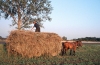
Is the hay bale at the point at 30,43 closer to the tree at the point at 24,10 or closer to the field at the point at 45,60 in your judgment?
the field at the point at 45,60

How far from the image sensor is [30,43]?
15.8 meters

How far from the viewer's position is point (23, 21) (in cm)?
3422

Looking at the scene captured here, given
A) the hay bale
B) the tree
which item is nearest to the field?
the hay bale

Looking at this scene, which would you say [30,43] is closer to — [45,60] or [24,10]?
[45,60]

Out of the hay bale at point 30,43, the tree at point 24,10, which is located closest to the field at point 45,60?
the hay bale at point 30,43

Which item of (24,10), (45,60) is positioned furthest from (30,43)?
(24,10)

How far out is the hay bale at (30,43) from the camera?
15.6 meters

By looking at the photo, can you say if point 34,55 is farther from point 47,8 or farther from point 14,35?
point 47,8

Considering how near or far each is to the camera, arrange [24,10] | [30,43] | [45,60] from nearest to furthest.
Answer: [45,60]
[30,43]
[24,10]

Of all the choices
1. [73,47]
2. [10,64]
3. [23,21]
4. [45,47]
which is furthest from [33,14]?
[10,64]

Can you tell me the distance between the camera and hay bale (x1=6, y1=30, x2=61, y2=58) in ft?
51.1

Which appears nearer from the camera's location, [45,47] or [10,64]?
[10,64]

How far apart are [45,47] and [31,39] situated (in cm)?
148

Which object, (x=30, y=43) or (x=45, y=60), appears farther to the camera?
(x=30, y=43)
